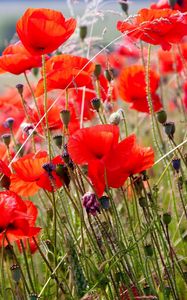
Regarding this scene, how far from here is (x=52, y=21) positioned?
152cm

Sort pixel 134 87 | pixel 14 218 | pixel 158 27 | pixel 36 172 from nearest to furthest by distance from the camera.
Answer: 1. pixel 14 218
2. pixel 36 172
3. pixel 158 27
4. pixel 134 87

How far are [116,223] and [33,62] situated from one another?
1.29 feet

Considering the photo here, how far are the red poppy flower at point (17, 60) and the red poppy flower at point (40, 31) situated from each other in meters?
0.10

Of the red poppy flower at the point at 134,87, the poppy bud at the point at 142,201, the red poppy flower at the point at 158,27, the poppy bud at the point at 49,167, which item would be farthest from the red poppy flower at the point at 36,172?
the red poppy flower at the point at 134,87

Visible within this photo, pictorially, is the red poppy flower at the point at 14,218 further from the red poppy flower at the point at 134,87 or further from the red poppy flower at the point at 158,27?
the red poppy flower at the point at 134,87

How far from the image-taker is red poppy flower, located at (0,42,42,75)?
1.62 metres

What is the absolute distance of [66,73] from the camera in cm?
155

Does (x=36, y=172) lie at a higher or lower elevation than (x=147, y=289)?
higher

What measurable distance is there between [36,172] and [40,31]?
267mm

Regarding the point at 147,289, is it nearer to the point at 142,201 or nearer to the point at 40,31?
the point at 142,201

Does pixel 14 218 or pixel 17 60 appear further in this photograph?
pixel 17 60

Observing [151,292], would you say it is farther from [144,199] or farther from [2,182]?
[2,182]

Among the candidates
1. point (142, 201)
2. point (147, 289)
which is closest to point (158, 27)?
point (142, 201)

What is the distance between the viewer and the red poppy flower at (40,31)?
4.94 ft
